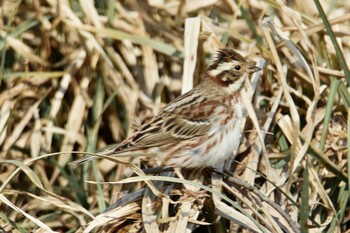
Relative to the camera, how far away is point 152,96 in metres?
4.62

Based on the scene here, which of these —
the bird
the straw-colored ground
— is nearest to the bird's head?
the bird

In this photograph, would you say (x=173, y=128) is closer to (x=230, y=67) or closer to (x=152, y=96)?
(x=230, y=67)

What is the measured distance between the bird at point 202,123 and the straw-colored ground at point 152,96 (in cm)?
9

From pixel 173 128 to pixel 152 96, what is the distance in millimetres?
631

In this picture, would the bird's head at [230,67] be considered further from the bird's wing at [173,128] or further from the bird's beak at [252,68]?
the bird's wing at [173,128]

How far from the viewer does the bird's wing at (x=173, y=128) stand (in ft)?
12.9

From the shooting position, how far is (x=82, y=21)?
466 cm

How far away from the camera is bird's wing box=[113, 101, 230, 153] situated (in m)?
3.94

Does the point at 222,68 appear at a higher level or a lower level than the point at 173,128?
higher

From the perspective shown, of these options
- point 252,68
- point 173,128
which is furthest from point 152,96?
point 252,68

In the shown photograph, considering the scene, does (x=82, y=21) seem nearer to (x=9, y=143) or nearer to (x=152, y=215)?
(x=9, y=143)

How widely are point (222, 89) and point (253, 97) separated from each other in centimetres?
16

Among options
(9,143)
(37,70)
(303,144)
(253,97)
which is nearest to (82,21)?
(37,70)

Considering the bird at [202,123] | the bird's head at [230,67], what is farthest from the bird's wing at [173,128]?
the bird's head at [230,67]
